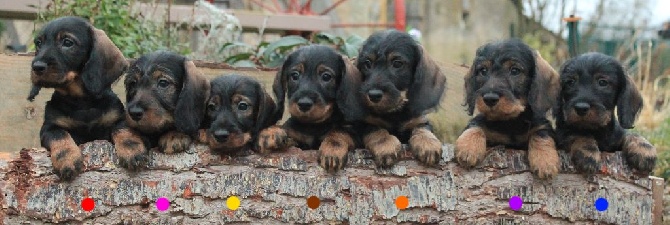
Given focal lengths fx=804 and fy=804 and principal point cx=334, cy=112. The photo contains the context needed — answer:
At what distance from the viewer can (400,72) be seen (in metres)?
4.77

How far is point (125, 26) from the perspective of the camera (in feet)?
25.2

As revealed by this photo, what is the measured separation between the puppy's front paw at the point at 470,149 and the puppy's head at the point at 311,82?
75 cm

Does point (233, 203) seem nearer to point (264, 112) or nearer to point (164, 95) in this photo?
point (264, 112)

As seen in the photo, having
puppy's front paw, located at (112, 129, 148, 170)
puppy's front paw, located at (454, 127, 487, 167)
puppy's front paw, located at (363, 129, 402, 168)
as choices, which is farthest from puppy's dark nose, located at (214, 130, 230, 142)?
puppy's front paw, located at (454, 127, 487, 167)

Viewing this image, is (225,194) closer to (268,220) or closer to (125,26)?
(268,220)

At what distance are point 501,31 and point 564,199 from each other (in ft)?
59.1

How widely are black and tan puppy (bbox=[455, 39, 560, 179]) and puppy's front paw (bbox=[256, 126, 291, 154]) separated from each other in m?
0.97

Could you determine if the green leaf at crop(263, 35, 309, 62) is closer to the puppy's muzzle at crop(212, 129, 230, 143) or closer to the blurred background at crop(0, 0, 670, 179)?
the blurred background at crop(0, 0, 670, 179)

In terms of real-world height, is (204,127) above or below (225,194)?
above

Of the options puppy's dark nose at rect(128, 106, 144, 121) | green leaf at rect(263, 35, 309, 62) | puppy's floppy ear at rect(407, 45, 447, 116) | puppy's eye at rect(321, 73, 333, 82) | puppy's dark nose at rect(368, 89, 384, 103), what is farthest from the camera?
green leaf at rect(263, 35, 309, 62)

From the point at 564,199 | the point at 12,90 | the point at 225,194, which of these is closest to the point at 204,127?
the point at 225,194

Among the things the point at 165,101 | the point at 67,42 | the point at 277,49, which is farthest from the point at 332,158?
the point at 277,49

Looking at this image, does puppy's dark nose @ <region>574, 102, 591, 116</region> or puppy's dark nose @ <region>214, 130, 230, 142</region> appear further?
puppy's dark nose @ <region>574, 102, 591, 116</region>

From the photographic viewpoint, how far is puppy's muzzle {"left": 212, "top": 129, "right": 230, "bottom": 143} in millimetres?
4336
